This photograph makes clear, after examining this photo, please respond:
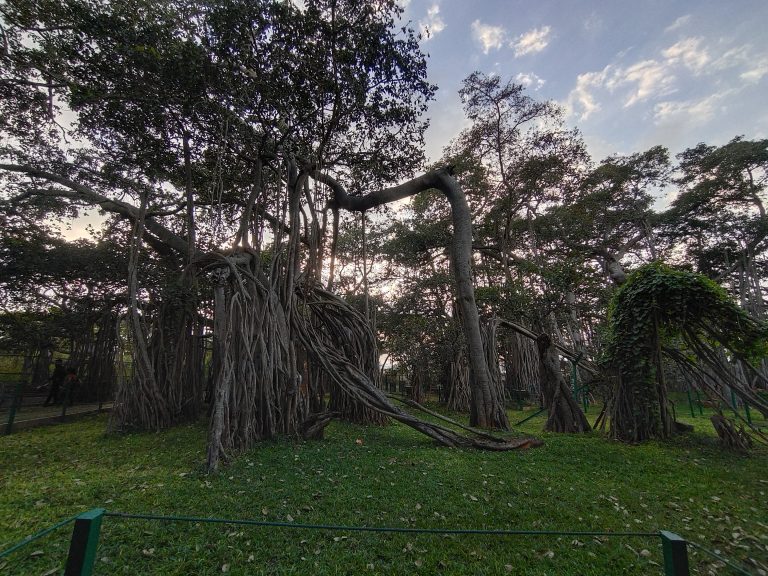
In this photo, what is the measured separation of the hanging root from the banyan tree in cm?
3

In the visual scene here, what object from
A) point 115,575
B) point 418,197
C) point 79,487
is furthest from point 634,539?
point 418,197

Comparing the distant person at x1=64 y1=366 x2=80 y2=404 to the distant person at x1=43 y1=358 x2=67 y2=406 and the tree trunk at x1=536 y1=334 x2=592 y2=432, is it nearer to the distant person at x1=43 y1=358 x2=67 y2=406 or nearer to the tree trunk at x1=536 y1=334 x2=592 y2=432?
the distant person at x1=43 y1=358 x2=67 y2=406

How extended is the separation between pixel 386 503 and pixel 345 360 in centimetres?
330

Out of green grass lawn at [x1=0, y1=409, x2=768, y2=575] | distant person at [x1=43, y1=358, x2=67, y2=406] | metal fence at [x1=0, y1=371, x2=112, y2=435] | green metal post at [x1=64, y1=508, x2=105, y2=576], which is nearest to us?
green metal post at [x1=64, y1=508, x2=105, y2=576]

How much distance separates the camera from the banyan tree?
15.6 feet

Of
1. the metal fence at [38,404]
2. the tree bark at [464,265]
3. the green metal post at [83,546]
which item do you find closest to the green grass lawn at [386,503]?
the green metal post at [83,546]

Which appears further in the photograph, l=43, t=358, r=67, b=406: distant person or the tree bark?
Answer: l=43, t=358, r=67, b=406: distant person

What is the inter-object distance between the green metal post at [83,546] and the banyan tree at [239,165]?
277 cm

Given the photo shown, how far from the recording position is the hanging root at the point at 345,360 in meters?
5.20

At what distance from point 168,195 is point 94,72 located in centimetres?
359

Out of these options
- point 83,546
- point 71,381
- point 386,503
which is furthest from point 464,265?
point 71,381

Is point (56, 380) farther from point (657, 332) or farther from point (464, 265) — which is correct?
point (657, 332)

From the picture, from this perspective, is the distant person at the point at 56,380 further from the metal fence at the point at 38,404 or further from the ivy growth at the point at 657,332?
the ivy growth at the point at 657,332

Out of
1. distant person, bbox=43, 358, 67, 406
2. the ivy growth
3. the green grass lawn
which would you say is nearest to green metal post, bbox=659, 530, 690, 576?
the green grass lawn
